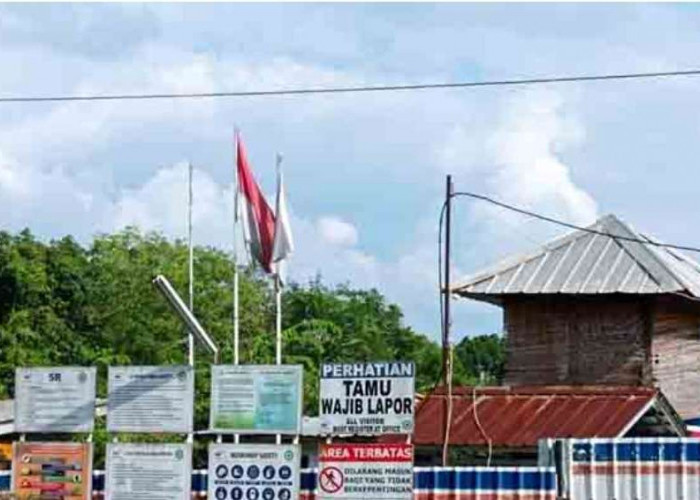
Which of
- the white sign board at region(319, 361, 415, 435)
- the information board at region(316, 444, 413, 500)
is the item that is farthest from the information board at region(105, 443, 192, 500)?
the white sign board at region(319, 361, 415, 435)

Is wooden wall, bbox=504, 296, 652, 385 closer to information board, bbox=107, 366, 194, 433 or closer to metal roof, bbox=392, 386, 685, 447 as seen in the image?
metal roof, bbox=392, 386, 685, 447

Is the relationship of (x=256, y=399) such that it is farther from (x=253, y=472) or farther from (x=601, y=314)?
(x=601, y=314)

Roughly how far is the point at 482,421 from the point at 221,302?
36.2 metres

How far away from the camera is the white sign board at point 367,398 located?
20500 millimetres

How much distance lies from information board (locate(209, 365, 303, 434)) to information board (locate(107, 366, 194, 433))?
17.7 inches

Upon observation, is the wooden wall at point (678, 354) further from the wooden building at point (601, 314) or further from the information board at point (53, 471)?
the information board at point (53, 471)

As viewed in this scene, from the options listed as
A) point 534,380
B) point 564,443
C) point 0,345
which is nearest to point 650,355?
point 534,380

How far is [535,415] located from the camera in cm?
2781

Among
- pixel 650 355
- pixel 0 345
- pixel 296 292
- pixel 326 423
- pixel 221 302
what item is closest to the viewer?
pixel 326 423

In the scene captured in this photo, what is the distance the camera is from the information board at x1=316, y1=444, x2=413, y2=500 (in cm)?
2055

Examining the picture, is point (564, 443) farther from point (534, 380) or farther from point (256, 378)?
point (534, 380)

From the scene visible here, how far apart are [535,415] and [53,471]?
8796 mm

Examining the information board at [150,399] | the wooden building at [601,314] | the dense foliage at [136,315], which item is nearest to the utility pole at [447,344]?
the information board at [150,399]

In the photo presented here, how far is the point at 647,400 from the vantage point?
27.6 meters
